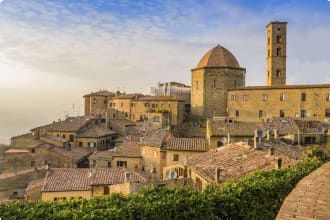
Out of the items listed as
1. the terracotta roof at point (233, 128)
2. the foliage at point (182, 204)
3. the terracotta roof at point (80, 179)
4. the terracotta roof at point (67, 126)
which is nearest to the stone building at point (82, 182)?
the terracotta roof at point (80, 179)

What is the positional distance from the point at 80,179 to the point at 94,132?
59.0ft

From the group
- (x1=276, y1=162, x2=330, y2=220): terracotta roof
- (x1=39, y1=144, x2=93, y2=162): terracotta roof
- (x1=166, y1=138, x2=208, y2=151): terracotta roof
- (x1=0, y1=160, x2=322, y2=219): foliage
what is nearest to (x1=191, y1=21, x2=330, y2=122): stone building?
(x1=166, y1=138, x2=208, y2=151): terracotta roof

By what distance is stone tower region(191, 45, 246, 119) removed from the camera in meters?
36.8

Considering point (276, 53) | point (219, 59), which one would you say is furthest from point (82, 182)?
point (276, 53)

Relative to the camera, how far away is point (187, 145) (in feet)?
71.6

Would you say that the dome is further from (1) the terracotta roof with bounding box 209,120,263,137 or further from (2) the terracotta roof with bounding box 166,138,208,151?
(2) the terracotta roof with bounding box 166,138,208,151

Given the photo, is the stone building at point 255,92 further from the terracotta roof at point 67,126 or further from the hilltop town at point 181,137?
the terracotta roof at point 67,126

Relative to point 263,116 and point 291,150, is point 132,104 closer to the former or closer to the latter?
point 263,116

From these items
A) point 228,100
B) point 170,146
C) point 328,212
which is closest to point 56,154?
point 170,146

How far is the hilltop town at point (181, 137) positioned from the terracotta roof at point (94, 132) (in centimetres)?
12

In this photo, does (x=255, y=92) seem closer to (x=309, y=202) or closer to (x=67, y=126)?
(x=67, y=126)

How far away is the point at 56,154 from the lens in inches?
994

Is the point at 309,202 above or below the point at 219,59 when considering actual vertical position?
below

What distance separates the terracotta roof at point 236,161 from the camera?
37.7 feet
